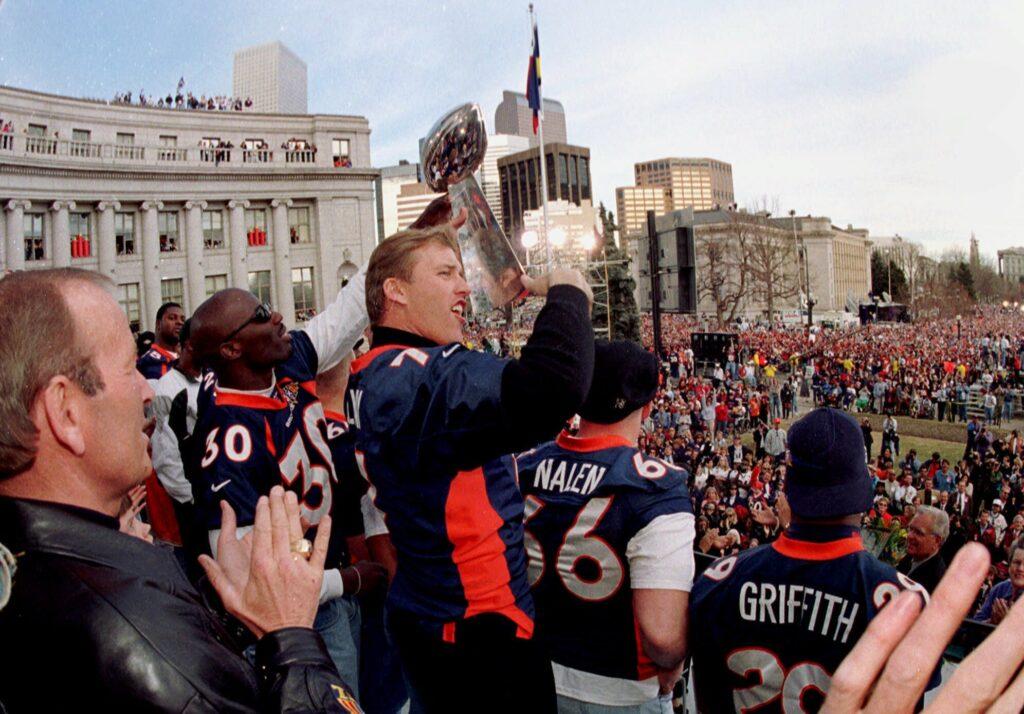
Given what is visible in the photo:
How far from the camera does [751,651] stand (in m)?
2.26

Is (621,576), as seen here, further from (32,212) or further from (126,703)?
(32,212)

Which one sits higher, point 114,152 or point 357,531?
point 114,152

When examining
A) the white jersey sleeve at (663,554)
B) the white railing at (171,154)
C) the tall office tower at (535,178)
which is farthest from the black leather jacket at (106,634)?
the tall office tower at (535,178)

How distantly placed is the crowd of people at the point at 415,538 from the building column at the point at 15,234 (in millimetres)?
36476

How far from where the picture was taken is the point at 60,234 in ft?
118

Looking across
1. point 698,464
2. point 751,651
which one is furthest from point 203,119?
point 751,651

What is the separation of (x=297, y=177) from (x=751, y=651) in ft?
148

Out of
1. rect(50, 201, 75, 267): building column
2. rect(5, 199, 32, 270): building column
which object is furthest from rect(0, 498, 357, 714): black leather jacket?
rect(50, 201, 75, 267): building column

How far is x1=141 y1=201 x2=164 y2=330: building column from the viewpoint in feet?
127

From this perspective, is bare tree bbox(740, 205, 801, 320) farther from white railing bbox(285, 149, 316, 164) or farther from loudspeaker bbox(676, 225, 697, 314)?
loudspeaker bbox(676, 225, 697, 314)

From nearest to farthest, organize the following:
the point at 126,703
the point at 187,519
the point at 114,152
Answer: the point at 126,703
the point at 187,519
the point at 114,152

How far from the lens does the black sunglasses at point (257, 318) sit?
364 cm

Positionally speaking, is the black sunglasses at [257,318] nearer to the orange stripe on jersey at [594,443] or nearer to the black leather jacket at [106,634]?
the orange stripe on jersey at [594,443]

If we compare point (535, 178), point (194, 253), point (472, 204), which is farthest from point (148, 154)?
point (535, 178)
